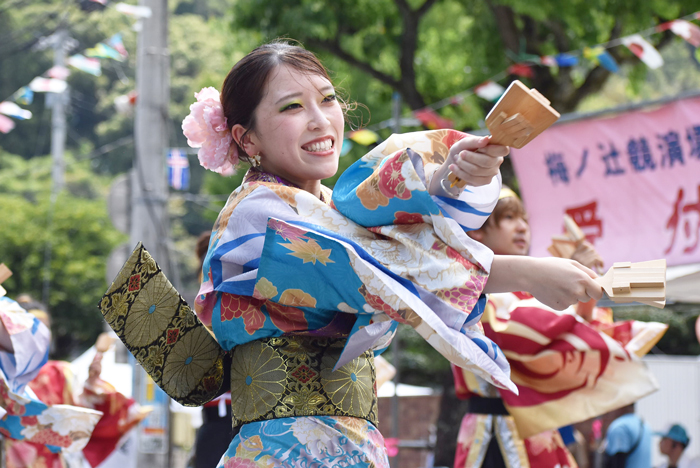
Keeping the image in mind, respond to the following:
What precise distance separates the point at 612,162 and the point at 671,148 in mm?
439

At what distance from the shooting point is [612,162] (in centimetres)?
565

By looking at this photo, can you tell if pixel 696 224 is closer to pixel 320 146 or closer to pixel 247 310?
pixel 320 146

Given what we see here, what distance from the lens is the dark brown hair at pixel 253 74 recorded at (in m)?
1.71

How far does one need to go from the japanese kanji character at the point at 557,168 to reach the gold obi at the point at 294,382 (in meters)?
4.61

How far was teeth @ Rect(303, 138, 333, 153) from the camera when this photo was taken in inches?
66.4

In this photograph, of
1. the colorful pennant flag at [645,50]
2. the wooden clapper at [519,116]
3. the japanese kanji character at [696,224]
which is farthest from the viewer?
the colorful pennant flag at [645,50]

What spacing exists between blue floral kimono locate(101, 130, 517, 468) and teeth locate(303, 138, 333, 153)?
96 millimetres

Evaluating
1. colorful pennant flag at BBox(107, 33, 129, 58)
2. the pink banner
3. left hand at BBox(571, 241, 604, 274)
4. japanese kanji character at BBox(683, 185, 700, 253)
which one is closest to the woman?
left hand at BBox(571, 241, 604, 274)

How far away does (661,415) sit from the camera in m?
10.6

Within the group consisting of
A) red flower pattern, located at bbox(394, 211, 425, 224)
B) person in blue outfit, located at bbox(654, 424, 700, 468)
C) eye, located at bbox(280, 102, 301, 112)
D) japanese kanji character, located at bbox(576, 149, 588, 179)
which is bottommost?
person in blue outfit, located at bbox(654, 424, 700, 468)

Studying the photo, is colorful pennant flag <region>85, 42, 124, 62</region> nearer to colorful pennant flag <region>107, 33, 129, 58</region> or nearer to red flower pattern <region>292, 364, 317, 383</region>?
colorful pennant flag <region>107, 33, 129, 58</region>

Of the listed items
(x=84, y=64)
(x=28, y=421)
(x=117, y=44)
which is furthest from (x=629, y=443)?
(x=84, y=64)

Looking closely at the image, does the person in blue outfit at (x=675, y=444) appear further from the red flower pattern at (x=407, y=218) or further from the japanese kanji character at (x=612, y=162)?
the red flower pattern at (x=407, y=218)

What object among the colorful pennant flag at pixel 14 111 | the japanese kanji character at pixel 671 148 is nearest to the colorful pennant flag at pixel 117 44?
the colorful pennant flag at pixel 14 111
